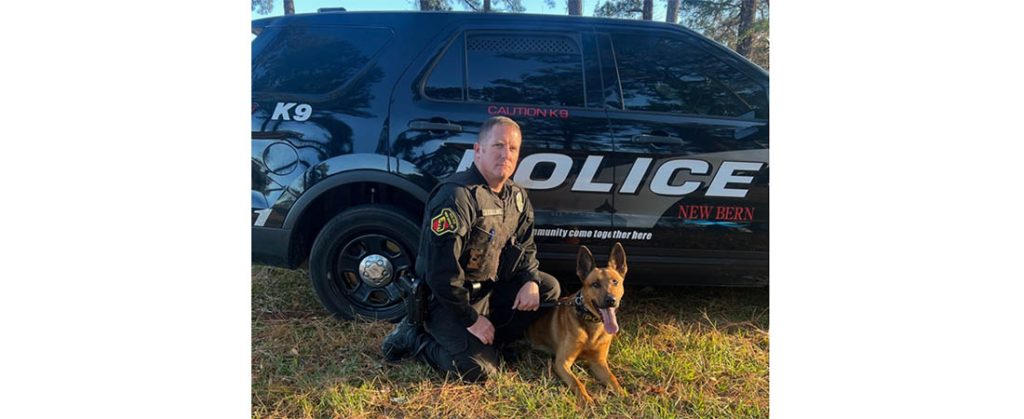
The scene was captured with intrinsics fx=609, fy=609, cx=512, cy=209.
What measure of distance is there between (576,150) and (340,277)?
128cm

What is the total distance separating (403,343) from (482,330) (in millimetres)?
387

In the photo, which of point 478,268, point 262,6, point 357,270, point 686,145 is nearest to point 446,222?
point 478,268

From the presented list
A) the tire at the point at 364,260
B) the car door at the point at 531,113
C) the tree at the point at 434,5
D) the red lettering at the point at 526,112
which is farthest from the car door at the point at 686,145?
the tire at the point at 364,260

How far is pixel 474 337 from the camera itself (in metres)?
2.64

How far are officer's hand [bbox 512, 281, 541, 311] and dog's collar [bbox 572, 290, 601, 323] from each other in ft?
0.56

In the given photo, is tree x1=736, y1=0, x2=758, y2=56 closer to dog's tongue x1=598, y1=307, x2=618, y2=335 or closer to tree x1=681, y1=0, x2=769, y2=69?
tree x1=681, y1=0, x2=769, y2=69

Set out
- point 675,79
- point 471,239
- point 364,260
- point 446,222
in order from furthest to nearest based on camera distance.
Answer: point 364,260
point 675,79
point 471,239
point 446,222

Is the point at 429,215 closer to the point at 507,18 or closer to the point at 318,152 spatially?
the point at 318,152

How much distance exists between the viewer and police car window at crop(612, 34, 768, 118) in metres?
2.76

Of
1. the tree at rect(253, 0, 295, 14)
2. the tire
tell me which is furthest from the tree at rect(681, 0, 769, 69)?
the tree at rect(253, 0, 295, 14)

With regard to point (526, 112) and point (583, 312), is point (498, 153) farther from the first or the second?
point (583, 312)

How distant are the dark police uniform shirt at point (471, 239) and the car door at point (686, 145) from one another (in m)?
0.46

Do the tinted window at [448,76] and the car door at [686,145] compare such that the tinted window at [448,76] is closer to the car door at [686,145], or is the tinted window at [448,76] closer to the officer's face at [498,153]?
the officer's face at [498,153]
